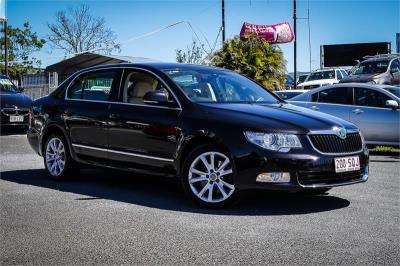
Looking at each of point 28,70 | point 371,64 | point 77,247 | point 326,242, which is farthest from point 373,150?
point 28,70

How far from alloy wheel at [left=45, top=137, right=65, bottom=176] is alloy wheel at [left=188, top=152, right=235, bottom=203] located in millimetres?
2509

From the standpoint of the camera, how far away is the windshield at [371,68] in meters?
23.1

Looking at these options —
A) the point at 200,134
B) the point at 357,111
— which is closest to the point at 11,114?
the point at 357,111

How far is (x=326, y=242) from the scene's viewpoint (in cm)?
491

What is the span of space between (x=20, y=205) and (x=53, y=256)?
219cm

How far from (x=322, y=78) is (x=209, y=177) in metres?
26.0

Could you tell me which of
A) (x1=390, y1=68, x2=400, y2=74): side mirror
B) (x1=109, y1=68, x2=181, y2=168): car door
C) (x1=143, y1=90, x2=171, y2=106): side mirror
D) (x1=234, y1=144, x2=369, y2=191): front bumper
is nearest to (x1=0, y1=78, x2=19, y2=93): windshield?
(x1=109, y1=68, x2=181, y2=168): car door

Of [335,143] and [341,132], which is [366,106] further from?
[335,143]

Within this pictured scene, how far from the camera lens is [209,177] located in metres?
6.26

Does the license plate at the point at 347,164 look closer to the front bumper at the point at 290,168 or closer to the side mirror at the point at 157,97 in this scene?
the front bumper at the point at 290,168

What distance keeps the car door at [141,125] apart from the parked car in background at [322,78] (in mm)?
23101

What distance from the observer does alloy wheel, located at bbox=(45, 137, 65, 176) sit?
8133 millimetres

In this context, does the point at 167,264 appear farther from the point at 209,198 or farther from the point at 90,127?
the point at 90,127

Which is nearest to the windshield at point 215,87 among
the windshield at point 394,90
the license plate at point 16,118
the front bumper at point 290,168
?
the front bumper at point 290,168
